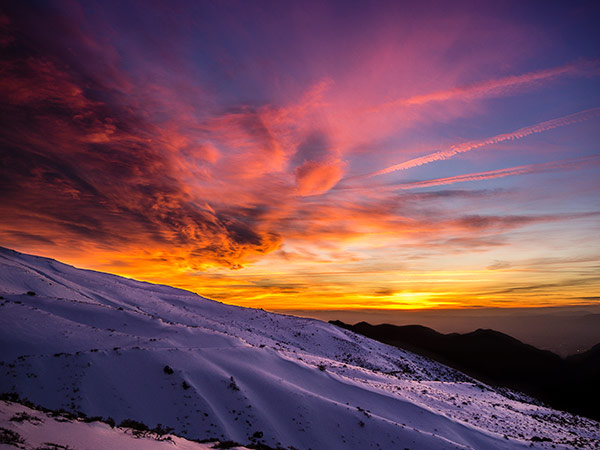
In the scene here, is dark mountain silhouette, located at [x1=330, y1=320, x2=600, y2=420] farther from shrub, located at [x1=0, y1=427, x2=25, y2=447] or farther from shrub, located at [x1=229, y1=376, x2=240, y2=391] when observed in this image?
shrub, located at [x1=0, y1=427, x2=25, y2=447]

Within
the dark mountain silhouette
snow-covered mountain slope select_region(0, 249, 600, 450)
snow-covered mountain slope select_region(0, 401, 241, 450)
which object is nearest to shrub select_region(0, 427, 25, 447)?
snow-covered mountain slope select_region(0, 401, 241, 450)

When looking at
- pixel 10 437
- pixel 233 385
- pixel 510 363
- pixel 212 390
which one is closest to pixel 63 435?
pixel 10 437

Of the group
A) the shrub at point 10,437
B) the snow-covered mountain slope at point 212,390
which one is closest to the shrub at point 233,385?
the snow-covered mountain slope at point 212,390

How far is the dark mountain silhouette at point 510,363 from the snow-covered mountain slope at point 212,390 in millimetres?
86932

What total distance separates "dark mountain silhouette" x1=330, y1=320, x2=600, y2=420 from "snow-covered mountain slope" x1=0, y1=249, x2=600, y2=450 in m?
86.9

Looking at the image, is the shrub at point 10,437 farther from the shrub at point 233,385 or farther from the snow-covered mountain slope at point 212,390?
the shrub at point 233,385

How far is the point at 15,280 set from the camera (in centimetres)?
3328

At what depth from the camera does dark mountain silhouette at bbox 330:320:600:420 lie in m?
101

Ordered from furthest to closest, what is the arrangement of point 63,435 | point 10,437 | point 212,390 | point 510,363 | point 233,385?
point 510,363 → point 233,385 → point 212,390 → point 63,435 → point 10,437

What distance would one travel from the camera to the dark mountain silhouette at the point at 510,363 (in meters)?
101

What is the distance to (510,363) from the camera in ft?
418

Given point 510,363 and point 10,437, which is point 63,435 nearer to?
point 10,437

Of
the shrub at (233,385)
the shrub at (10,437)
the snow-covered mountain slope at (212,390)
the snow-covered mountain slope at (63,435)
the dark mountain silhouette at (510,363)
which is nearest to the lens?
the shrub at (10,437)

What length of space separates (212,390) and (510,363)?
145m
